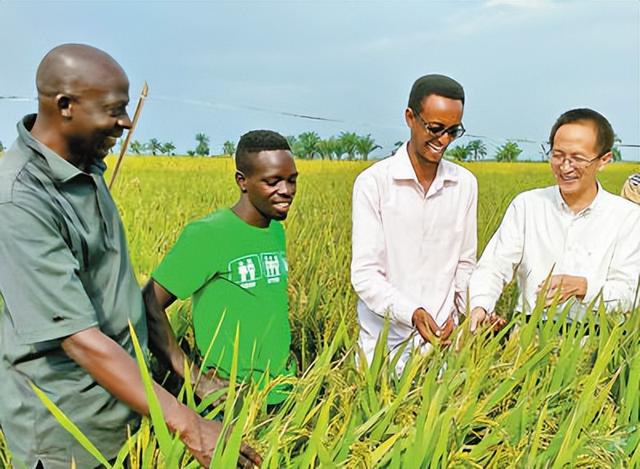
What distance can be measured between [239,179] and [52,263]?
0.81 metres

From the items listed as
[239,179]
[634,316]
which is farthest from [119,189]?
[634,316]

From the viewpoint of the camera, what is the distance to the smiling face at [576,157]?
169cm

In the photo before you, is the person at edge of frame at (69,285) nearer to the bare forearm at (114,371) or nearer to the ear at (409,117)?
the bare forearm at (114,371)

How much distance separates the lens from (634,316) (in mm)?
1760

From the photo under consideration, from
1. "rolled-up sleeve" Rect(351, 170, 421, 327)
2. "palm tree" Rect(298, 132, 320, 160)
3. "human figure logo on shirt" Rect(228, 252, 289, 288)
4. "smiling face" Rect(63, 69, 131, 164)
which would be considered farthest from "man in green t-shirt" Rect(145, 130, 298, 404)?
"palm tree" Rect(298, 132, 320, 160)

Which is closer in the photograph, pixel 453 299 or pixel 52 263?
pixel 52 263

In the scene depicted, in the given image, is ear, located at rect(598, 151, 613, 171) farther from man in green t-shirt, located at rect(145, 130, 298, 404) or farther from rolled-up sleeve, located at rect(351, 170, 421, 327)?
man in green t-shirt, located at rect(145, 130, 298, 404)

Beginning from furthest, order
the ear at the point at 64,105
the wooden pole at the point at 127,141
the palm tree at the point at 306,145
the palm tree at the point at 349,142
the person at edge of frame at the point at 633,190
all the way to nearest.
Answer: the palm tree at the point at 349,142
the palm tree at the point at 306,145
the person at edge of frame at the point at 633,190
the wooden pole at the point at 127,141
the ear at the point at 64,105

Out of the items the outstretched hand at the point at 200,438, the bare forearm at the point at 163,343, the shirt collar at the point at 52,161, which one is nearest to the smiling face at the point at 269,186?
the bare forearm at the point at 163,343

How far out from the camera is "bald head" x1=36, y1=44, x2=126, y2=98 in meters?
1.04

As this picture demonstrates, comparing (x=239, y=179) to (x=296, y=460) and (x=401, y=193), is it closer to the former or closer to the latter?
(x=401, y=193)

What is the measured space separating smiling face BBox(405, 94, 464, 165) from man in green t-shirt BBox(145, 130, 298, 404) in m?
0.36

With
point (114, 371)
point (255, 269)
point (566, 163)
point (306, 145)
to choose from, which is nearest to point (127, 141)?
point (255, 269)

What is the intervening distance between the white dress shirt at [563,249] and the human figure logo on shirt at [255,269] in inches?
22.0
